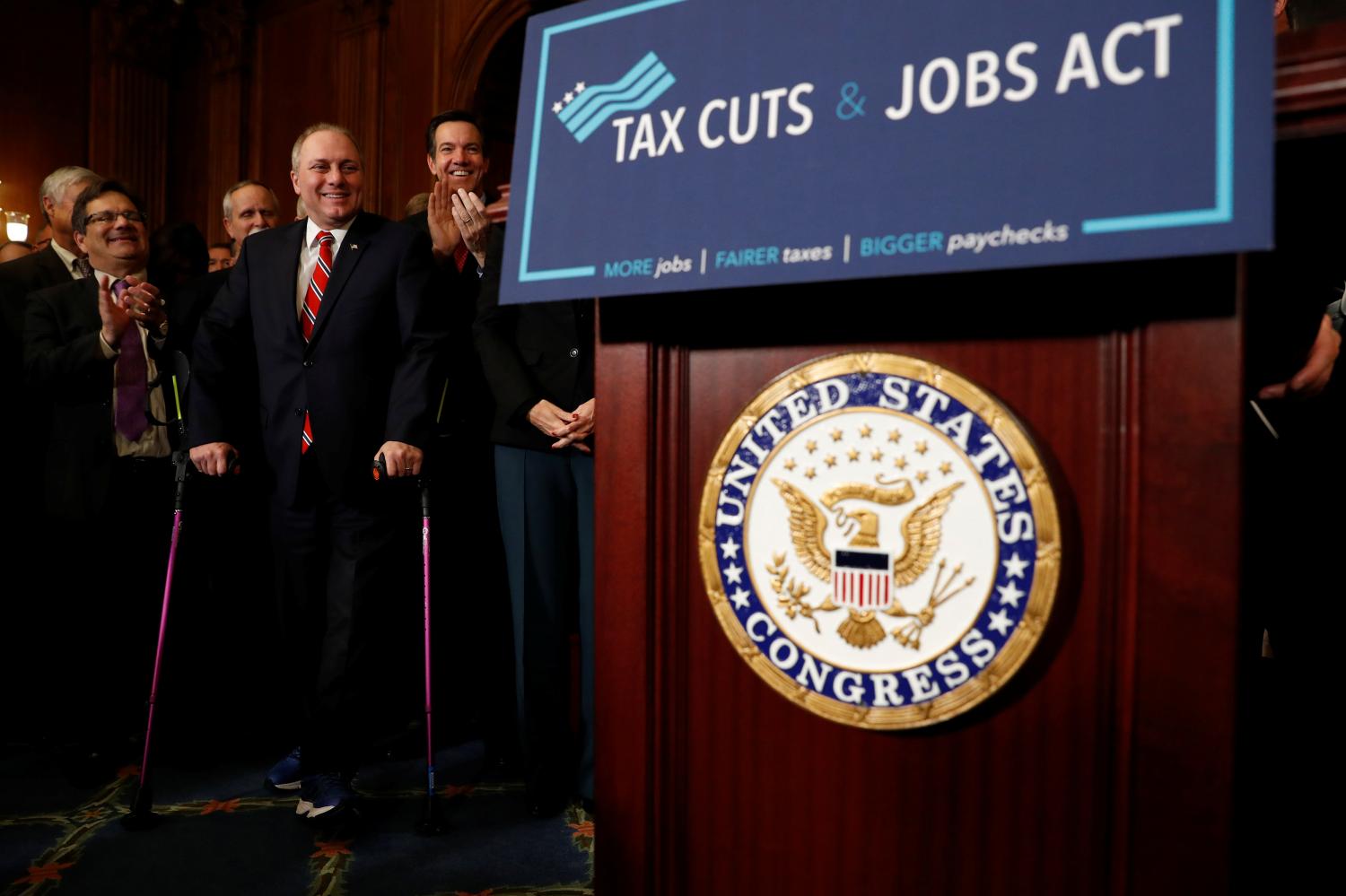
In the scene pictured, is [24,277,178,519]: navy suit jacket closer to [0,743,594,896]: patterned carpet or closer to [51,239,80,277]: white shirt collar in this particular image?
[51,239,80,277]: white shirt collar

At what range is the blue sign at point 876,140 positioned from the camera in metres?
0.62

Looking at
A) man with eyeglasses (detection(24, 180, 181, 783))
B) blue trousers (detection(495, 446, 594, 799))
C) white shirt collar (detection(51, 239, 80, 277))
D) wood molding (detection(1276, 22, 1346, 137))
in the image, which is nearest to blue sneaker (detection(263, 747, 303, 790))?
man with eyeglasses (detection(24, 180, 181, 783))

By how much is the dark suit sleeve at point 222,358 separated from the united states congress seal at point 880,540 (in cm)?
174

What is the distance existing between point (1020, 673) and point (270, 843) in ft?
5.56

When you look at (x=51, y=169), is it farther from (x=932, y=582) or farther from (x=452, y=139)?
(x=932, y=582)

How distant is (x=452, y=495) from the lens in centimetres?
261

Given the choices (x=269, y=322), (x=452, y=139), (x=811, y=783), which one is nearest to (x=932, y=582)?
(x=811, y=783)

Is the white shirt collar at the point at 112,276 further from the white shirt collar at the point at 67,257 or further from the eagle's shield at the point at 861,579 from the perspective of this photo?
the eagle's shield at the point at 861,579

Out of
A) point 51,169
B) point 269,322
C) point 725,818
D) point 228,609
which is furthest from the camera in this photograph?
point 51,169

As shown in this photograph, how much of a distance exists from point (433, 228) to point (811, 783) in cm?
202

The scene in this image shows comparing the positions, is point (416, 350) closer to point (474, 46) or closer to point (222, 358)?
point (222, 358)

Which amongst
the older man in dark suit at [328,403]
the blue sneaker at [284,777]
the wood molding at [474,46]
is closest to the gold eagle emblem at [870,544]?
the older man in dark suit at [328,403]

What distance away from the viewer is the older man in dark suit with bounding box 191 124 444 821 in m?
2.07

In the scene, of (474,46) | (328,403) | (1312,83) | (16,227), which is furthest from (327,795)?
(16,227)
